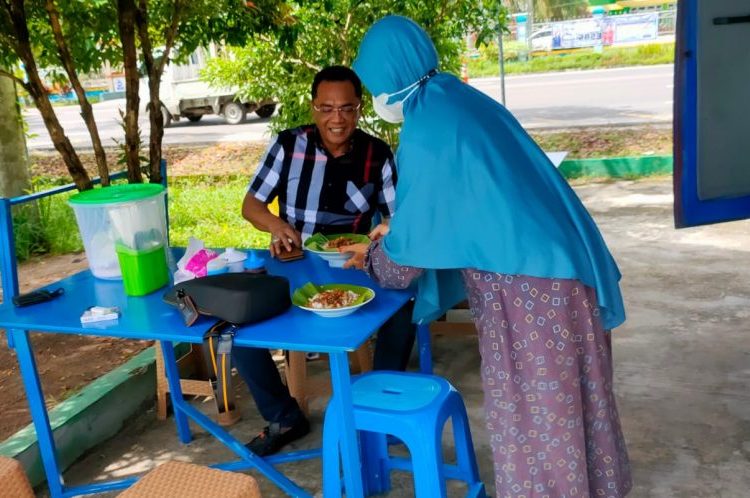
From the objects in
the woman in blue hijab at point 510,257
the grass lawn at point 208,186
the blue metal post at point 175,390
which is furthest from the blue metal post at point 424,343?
the grass lawn at point 208,186

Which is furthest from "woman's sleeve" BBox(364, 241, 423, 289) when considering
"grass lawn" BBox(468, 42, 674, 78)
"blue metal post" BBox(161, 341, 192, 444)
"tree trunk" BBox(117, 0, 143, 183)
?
"grass lawn" BBox(468, 42, 674, 78)

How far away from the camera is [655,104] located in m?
10.9

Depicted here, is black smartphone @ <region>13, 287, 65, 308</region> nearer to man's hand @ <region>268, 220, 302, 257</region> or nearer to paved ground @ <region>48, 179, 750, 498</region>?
man's hand @ <region>268, 220, 302, 257</region>

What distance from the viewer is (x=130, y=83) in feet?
10.2

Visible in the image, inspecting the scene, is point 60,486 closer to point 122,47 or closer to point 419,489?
point 419,489

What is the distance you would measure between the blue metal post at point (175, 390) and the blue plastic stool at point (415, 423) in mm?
1068

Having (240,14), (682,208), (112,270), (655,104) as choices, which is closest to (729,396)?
(682,208)

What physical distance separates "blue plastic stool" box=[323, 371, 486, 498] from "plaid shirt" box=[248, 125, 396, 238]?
917 mm

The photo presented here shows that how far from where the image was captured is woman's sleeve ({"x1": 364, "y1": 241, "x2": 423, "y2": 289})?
6.01ft

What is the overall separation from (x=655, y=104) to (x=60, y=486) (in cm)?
1051

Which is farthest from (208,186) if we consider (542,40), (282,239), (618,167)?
(542,40)

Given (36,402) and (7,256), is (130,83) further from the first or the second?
(36,402)

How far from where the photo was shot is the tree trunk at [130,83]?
297 centimetres

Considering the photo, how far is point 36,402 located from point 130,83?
4.91 feet
